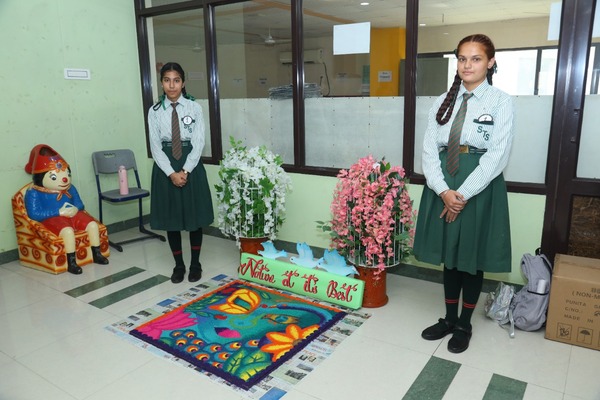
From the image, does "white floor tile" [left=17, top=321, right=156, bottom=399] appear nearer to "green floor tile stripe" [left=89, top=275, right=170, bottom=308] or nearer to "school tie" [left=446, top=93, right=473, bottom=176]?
"green floor tile stripe" [left=89, top=275, right=170, bottom=308]

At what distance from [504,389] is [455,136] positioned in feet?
3.76

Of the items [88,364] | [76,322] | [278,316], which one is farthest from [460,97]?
[76,322]

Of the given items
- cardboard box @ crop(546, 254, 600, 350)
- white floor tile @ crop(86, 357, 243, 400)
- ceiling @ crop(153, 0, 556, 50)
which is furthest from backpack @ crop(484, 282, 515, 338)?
ceiling @ crop(153, 0, 556, 50)

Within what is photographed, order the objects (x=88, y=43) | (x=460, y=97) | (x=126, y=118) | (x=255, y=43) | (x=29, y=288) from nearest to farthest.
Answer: (x=460, y=97), (x=29, y=288), (x=88, y=43), (x=126, y=118), (x=255, y=43)

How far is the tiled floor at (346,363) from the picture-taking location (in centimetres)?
198

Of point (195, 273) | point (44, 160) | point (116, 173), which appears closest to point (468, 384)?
point (195, 273)

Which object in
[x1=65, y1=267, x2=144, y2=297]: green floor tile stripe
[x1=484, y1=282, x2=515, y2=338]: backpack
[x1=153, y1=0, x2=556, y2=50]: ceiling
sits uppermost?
[x1=153, y1=0, x2=556, y2=50]: ceiling

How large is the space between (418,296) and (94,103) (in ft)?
10.7

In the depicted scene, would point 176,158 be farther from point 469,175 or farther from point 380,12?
point 380,12

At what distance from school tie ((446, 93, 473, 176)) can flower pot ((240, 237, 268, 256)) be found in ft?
5.29

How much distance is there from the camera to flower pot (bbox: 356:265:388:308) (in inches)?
108

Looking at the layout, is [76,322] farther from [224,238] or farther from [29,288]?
[224,238]

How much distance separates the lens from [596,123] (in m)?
2.51

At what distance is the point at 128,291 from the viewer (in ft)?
10.1
